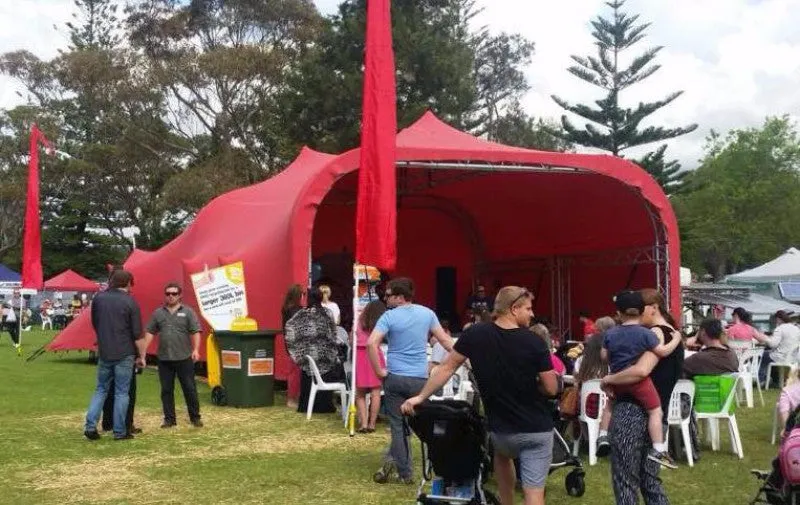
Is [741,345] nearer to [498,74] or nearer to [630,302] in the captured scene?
[630,302]

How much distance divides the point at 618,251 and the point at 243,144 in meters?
19.1

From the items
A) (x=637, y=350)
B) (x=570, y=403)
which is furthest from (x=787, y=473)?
(x=570, y=403)

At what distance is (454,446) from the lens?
15.5 feet

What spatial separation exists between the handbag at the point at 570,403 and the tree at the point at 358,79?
22.9 metres

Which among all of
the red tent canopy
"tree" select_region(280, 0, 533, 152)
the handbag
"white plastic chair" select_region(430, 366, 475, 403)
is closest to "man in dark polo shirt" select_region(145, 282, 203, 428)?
"white plastic chair" select_region(430, 366, 475, 403)

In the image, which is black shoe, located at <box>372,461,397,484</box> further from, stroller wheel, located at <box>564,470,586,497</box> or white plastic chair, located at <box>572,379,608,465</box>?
white plastic chair, located at <box>572,379,608,465</box>

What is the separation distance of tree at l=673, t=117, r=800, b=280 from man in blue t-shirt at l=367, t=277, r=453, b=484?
140 ft

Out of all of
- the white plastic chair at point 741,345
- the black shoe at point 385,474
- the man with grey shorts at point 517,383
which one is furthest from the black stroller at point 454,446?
the white plastic chair at point 741,345

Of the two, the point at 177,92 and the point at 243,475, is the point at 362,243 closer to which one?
the point at 243,475

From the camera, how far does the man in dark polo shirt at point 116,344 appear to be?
8.09m

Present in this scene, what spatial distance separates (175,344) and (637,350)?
5.32 meters

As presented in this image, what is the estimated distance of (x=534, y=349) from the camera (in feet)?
13.9

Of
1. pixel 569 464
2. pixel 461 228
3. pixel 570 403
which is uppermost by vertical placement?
pixel 461 228

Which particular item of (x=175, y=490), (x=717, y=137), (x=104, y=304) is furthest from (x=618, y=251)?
(x=717, y=137)
